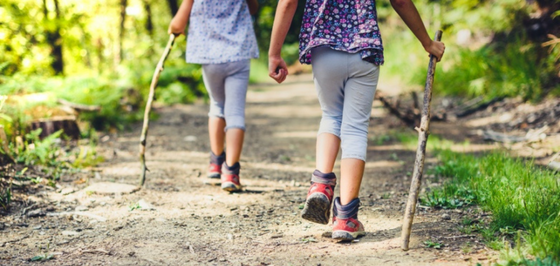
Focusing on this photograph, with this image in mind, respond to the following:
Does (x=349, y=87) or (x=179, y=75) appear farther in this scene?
(x=179, y=75)

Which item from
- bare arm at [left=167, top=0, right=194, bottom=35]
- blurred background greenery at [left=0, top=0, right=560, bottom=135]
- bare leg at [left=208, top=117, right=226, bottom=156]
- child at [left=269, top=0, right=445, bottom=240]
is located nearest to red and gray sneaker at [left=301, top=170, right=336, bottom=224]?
child at [left=269, top=0, right=445, bottom=240]

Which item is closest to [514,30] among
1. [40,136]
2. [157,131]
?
[157,131]

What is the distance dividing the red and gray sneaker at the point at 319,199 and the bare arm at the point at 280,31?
2.09ft

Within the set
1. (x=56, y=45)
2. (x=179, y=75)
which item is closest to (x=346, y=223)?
(x=179, y=75)

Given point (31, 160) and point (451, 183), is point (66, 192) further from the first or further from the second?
point (451, 183)

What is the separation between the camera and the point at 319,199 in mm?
2703

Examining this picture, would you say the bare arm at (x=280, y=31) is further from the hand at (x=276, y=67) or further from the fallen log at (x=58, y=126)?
the fallen log at (x=58, y=126)

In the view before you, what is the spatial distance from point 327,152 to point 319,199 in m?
0.29

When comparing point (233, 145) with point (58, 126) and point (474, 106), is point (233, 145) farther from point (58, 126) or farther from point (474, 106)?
point (474, 106)

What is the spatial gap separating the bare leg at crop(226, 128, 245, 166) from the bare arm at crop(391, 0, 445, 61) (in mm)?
1660

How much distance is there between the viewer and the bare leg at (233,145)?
3773 mm

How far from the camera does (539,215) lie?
8.33ft

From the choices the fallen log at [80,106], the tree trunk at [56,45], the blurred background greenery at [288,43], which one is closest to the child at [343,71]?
the blurred background greenery at [288,43]

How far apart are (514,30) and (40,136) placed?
7.08 m
